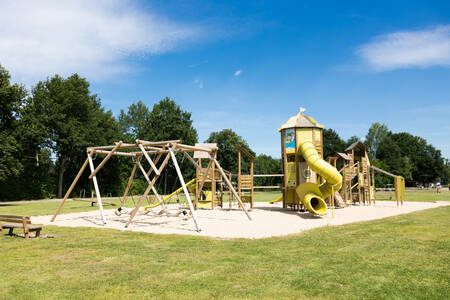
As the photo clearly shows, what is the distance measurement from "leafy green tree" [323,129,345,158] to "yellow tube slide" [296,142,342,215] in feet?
159

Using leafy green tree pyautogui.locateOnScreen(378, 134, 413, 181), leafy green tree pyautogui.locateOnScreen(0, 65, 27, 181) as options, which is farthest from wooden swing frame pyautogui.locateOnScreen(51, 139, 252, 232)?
leafy green tree pyautogui.locateOnScreen(378, 134, 413, 181)

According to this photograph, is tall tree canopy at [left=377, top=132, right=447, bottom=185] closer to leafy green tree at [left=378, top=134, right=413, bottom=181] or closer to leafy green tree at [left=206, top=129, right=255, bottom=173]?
leafy green tree at [left=378, top=134, right=413, bottom=181]

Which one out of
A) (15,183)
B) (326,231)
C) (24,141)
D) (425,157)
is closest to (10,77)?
(24,141)

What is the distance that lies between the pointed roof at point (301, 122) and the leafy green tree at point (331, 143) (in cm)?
4650

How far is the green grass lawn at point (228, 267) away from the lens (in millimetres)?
5016

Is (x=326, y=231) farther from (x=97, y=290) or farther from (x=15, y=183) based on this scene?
(x=15, y=183)

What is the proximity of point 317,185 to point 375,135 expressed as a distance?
237 ft

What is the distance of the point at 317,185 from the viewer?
56.4ft

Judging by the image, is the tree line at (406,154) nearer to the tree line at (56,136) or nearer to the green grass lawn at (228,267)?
the tree line at (56,136)

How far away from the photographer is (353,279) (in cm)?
554

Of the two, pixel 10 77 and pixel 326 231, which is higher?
pixel 10 77

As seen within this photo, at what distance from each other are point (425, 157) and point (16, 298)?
91.2 m

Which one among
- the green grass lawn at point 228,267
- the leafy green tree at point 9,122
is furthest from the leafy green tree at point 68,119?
the green grass lawn at point 228,267

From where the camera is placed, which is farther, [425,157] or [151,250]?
[425,157]
